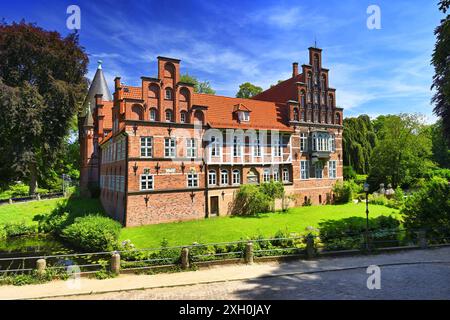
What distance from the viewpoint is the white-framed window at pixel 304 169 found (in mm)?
30903

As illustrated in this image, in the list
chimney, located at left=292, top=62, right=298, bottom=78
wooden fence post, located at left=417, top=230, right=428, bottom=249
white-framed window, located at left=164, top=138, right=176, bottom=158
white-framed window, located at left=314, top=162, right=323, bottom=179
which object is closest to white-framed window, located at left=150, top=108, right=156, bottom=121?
white-framed window, located at left=164, top=138, right=176, bottom=158

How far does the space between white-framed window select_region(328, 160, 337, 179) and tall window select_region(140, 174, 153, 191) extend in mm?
20110

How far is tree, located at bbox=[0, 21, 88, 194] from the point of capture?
98.6 ft

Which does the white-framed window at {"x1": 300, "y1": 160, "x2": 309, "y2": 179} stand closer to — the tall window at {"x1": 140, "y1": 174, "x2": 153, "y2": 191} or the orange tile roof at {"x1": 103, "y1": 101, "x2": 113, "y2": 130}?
the tall window at {"x1": 140, "y1": 174, "x2": 153, "y2": 191}

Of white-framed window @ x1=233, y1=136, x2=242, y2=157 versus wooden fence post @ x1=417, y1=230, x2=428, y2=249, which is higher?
white-framed window @ x1=233, y1=136, x2=242, y2=157

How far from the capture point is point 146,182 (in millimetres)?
22812

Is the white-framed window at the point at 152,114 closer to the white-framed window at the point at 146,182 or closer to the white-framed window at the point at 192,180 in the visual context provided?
the white-framed window at the point at 146,182

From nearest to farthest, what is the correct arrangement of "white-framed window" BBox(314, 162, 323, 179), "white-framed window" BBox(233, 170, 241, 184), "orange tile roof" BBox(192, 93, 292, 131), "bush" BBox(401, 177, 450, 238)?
"bush" BBox(401, 177, 450, 238) → "orange tile roof" BBox(192, 93, 292, 131) → "white-framed window" BBox(233, 170, 241, 184) → "white-framed window" BBox(314, 162, 323, 179)

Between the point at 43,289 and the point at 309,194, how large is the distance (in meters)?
25.9

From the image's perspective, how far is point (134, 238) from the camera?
19.4m

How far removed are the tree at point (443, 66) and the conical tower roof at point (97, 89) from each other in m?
36.9

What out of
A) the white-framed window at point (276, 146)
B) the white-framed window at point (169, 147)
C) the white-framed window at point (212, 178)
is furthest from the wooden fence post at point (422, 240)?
the white-framed window at point (169, 147)

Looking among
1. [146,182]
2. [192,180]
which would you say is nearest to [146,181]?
[146,182]
